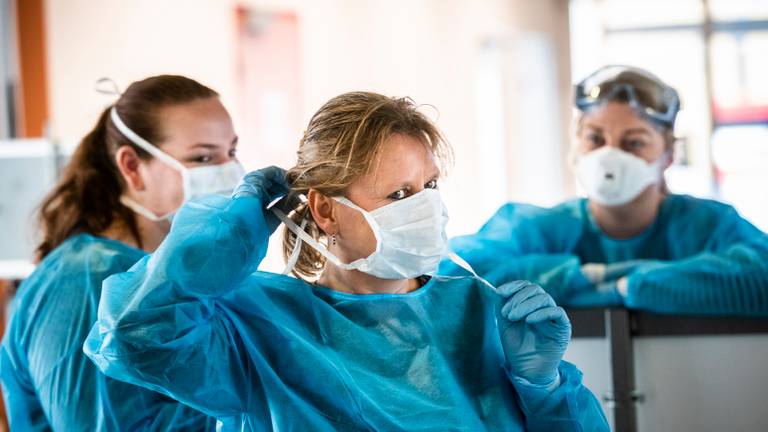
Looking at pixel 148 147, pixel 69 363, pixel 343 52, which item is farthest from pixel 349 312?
pixel 343 52

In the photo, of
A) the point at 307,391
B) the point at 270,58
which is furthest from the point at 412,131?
the point at 270,58

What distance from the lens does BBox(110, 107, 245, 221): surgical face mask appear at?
1811 millimetres

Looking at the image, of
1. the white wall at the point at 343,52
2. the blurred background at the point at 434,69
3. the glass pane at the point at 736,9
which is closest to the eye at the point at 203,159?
the blurred background at the point at 434,69

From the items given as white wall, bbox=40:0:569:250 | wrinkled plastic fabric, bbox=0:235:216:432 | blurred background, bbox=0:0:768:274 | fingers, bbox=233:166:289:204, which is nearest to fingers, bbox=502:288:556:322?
fingers, bbox=233:166:289:204

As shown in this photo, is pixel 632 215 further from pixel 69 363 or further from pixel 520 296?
pixel 69 363

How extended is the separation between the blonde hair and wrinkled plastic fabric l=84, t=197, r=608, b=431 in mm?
95

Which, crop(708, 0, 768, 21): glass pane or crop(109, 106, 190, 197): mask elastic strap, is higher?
crop(708, 0, 768, 21): glass pane

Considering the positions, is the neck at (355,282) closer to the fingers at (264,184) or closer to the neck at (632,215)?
the fingers at (264,184)

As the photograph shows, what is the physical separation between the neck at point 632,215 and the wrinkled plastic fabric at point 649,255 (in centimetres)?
2

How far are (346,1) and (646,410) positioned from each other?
4.01 m

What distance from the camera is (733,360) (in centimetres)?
191

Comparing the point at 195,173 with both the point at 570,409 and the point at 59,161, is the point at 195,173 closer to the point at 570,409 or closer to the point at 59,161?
the point at 570,409

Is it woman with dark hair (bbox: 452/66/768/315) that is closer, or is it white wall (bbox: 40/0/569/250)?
woman with dark hair (bbox: 452/66/768/315)

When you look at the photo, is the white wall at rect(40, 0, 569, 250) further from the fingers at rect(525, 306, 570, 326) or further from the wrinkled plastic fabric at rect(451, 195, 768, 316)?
the fingers at rect(525, 306, 570, 326)
